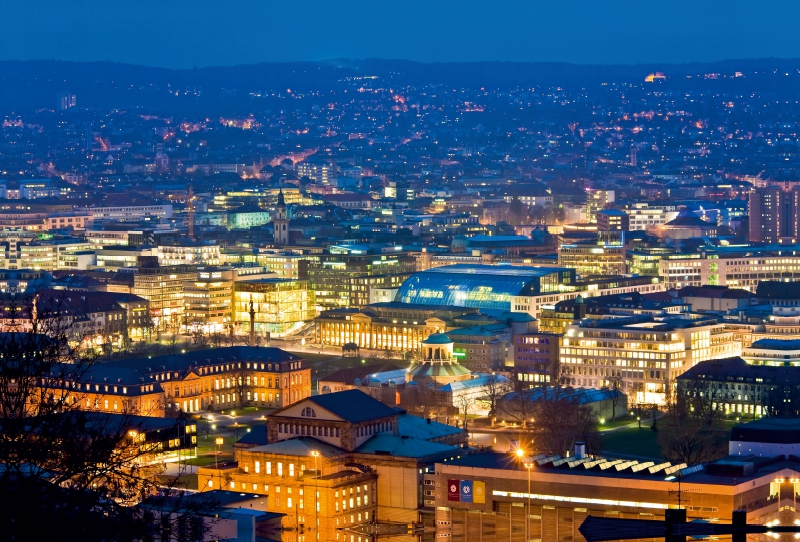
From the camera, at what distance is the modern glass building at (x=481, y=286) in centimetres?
9144

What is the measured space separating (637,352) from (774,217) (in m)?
69.7

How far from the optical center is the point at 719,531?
17.1 m

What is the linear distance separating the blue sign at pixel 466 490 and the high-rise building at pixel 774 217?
323ft

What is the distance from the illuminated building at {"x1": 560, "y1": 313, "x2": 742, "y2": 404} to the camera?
73.5 m

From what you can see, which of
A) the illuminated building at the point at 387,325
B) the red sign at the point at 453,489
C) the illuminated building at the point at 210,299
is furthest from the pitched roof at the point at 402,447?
the illuminated building at the point at 210,299

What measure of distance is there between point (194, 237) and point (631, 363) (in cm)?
5817

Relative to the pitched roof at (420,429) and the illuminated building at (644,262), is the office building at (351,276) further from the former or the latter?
the pitched roof at (420,429)

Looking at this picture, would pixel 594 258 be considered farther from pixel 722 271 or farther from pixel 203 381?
pixel 203 381

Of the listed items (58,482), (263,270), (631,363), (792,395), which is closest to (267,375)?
(631,363)

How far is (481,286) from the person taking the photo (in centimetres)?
9306

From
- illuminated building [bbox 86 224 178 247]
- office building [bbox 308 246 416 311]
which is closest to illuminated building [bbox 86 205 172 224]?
illuminated building [bbox 86 224 178 247]

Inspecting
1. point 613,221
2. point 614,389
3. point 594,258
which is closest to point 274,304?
point 594,258

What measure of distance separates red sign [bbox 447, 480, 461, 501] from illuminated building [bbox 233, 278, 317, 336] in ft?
162

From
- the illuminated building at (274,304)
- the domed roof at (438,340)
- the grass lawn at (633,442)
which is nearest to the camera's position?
the grass lawn at (633,442)
